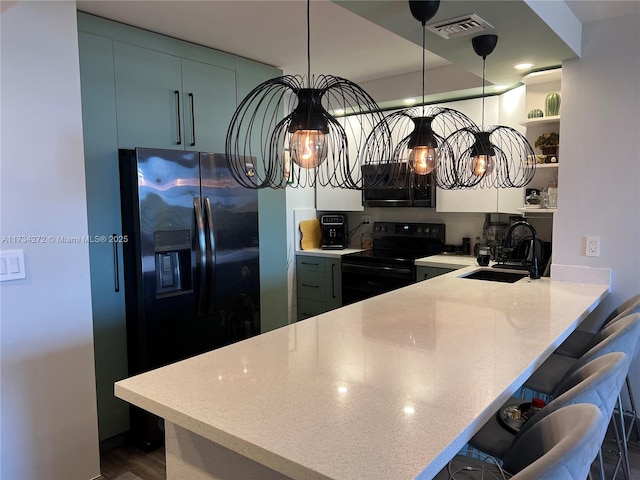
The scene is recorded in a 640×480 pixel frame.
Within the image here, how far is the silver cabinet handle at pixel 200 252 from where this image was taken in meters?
2.80

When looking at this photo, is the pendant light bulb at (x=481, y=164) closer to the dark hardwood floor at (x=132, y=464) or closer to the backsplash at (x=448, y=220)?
the backsplash at (x=448, y=220)

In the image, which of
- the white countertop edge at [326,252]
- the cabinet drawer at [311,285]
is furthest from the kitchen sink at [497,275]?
the cabinet drawer at [311,285]

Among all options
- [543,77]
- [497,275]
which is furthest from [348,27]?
[497,275]

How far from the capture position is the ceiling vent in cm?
203

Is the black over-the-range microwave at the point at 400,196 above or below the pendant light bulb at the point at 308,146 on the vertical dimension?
below

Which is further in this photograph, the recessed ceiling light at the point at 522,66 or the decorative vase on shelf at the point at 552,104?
the decorative vase on shelf at the point at 552,104

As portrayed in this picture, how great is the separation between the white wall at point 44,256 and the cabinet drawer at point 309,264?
2495 mm

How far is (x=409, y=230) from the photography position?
4.48 metres

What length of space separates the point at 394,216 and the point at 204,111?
2276 mm

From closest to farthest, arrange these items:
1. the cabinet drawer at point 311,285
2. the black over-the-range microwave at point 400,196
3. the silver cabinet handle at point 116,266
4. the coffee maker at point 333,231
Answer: the silver cabinet handle at point 116,266 < the black over-the-range microwave at point 400,196 < the cabinet drawer at point 311,285 < the coffee maker at point 333,231

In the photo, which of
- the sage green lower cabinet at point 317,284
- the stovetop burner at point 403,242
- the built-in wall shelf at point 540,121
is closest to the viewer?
the built-in wall shelf at point 540,121

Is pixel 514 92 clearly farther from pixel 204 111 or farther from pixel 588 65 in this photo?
pixel 204 111

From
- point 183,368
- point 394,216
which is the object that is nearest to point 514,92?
point 394,216

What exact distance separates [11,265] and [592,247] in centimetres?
294
